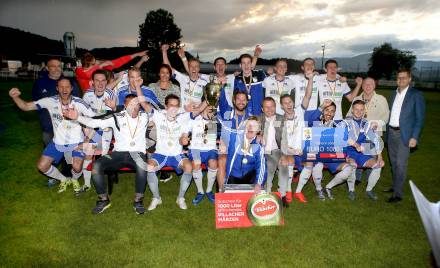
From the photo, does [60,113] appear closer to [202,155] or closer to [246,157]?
[202,155]

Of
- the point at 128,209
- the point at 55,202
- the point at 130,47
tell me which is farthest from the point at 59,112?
the point at 130,47

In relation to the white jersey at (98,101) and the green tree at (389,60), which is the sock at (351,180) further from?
the green tree at (389,60)

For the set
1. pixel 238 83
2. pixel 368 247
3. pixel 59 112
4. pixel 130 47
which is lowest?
pixel 368 247

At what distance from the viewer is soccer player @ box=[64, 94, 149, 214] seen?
496cm

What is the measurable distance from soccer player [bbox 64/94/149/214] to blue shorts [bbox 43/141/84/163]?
810 mm

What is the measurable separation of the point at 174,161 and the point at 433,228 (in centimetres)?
441

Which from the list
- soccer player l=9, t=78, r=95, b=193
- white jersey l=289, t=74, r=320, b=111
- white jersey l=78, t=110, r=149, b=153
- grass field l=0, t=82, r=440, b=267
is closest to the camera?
grass field l=0, t=82, r=440, b=267

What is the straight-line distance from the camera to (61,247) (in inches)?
153

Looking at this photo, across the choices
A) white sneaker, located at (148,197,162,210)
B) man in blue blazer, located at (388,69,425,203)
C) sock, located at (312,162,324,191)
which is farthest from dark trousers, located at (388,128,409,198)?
white sneaker, located at (148,197,162,210)

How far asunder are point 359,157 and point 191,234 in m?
3.44

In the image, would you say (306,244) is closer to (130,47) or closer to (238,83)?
(238,83)

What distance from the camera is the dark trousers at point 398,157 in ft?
17.5

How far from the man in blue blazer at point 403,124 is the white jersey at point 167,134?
3.84 metres

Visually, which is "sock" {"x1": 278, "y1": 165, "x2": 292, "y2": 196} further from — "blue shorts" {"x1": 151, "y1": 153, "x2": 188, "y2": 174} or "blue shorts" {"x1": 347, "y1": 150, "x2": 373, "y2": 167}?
"blue shorts" {"x1": 151, "y1": 153, "x2": 188, "y2": 174}
